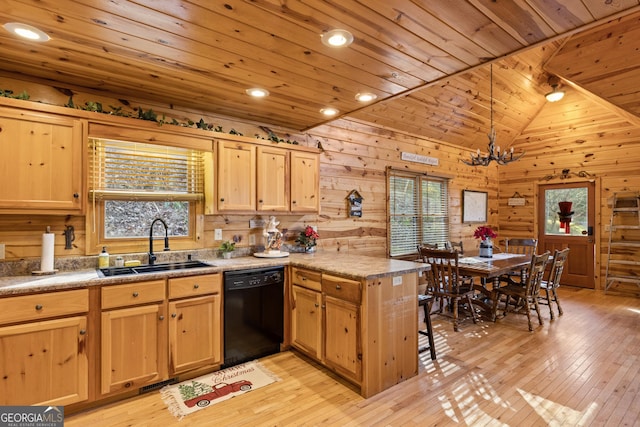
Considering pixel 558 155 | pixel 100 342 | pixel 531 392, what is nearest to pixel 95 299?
pixel 100 342

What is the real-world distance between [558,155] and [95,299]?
7.52 meters

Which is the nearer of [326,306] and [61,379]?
[61,379]

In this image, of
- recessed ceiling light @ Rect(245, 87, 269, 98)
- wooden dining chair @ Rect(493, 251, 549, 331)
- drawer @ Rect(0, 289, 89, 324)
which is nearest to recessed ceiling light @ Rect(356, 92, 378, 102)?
recessed ceiling light @ Rect(245, 87, 269, 98)

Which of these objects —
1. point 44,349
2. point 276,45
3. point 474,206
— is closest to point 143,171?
point 44,349

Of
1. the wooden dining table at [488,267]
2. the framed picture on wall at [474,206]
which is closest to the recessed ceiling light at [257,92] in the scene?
the wooden dining table at [488,267]

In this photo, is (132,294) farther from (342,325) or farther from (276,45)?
(276,45)

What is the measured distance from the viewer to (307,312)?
299 cm

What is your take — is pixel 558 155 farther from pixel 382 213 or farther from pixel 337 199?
pixel 337 199

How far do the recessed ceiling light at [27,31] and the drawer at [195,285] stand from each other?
1.77 metres

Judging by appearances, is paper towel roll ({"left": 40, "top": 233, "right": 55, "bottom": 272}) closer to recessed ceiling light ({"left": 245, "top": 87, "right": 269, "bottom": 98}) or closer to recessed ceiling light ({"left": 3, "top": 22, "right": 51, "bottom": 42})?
recessed ceiling light ({"left": 3, "top": 22, "right": 51, "bottom": 42})

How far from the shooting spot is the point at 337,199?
4.44 m

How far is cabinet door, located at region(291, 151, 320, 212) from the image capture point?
3631 millimetres

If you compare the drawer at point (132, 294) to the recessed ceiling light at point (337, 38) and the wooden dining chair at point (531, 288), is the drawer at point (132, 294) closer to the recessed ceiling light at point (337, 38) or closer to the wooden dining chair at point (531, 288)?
the recessed ceiling light at point (337, 38)

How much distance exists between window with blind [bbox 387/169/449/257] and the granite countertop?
210 centimetres
